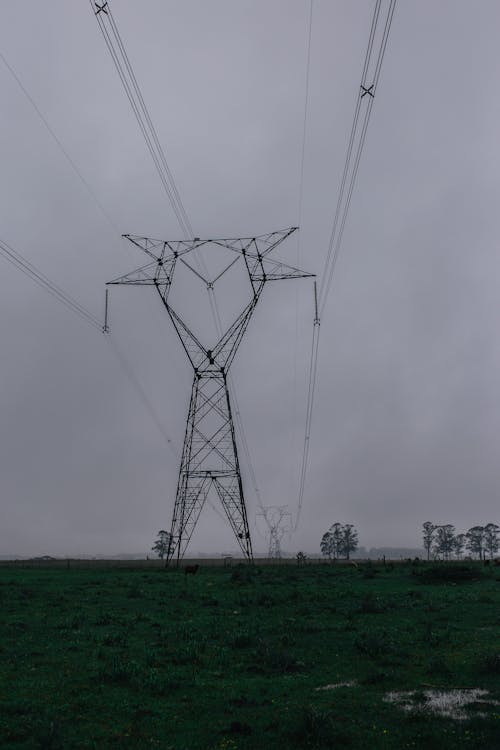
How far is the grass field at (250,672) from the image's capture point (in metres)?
13.0

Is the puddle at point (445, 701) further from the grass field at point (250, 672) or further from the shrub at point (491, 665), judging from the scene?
the shrub at point (491, 665)

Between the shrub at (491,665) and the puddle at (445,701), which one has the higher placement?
the shrub at (491,665)

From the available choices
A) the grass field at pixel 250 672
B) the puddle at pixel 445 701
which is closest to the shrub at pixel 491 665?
the grass field at pixel 250 672

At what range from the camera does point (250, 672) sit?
1884 cm

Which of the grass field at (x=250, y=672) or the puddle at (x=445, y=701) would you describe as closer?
the grass field at (x=250, y=672)

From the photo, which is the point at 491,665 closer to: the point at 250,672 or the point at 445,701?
the point at 445,701

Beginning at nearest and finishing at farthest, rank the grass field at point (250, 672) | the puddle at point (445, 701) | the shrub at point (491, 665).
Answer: the grass field at point (250, 672) < the puddle at point (445, 701) < the shrub at point (491, 665)

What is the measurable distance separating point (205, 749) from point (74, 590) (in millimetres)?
32502

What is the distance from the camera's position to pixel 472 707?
1465cm

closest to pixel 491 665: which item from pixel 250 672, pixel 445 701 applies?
pixel 445 701

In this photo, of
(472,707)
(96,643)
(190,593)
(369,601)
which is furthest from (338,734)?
(190,593)

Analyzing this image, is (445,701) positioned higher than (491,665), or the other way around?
(491,665)

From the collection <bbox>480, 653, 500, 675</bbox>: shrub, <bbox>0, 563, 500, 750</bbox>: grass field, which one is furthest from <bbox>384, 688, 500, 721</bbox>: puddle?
<bbox>480, 653, 500, 675</bbox>: shrub

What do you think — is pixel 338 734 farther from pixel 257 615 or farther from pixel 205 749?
pixel 257 615
